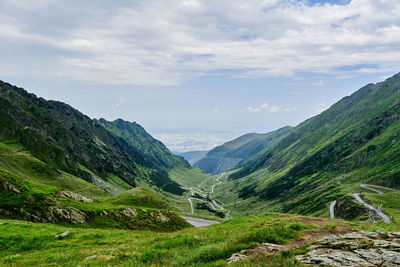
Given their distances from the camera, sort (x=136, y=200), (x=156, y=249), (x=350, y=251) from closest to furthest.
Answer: (x=350, y=251) < (x=156, y=249) < (x=136, y=200)

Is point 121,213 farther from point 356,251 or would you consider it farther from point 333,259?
point 356,251

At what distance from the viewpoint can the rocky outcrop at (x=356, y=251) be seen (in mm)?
13508

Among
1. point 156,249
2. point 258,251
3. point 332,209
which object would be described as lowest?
point 332,209

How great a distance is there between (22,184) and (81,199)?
14541 mm

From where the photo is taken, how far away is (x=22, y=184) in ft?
186

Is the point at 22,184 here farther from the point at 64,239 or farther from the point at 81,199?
the point at 64,239

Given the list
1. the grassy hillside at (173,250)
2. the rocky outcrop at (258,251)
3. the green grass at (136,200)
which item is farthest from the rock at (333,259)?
the green grass at (136,200)

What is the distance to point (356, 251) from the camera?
49.1 feet

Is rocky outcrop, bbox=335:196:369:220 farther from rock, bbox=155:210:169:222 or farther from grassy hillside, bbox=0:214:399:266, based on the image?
grassy hillside, bbox=0:214:399:266

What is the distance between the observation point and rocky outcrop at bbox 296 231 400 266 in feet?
44.3

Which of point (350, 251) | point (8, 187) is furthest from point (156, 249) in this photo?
point (8, 187)

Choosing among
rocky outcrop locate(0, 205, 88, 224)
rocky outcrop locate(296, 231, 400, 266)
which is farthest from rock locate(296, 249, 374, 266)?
rocky outcrop locate(0, 205, 88, 224)

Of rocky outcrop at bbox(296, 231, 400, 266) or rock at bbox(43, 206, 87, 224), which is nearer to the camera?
rocky outcrop at bbox(296, 231, 400, 266)

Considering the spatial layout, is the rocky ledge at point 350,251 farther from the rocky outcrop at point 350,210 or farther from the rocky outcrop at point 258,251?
the rocky outcrop at point 350,210
